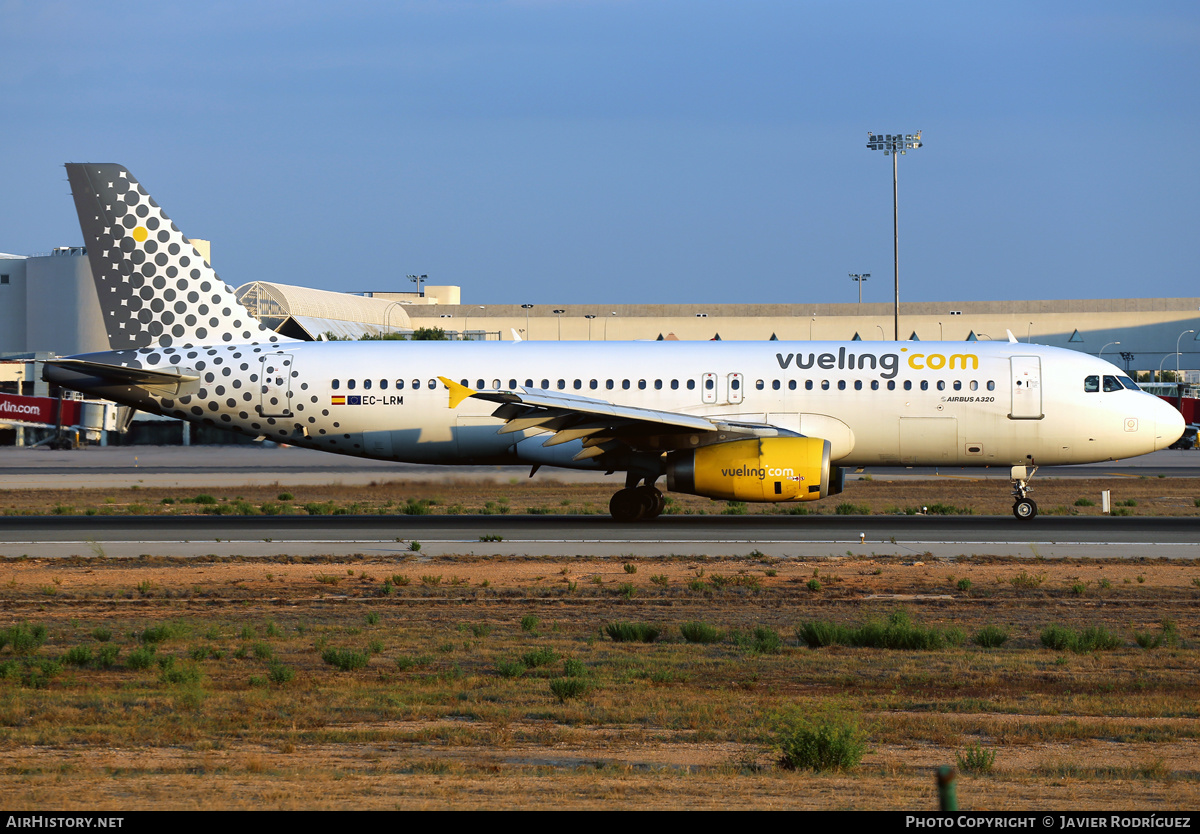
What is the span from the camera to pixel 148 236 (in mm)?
27469

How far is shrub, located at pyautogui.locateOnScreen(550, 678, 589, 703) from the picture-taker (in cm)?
1080

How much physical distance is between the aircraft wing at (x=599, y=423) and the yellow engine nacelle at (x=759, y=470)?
671mm

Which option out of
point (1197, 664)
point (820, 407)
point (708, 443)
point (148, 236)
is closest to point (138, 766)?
point (1197, 664)

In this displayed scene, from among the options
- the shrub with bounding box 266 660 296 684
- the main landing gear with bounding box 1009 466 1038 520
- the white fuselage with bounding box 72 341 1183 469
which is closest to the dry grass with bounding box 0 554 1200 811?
the shrub with bounding box 266 660 296 684

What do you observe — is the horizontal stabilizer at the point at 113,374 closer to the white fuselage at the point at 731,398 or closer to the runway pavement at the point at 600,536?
the white fuselage at the point at 731,398

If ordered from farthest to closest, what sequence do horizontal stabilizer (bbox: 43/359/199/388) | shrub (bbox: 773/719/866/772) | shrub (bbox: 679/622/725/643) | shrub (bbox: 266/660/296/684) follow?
horizontal stabilizer (bbox: 43/359/199/388)
shrub (bbox: 679/622/725/643)
shrub (bbox: 266/660/296/684)
shrub (bbox: 773/719/866/772)

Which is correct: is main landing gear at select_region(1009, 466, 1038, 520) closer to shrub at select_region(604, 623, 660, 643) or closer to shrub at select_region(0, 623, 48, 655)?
shrub at select_region(604, 623, 660, 643)

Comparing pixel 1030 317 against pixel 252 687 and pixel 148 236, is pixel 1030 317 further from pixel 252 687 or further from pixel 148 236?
pixel 252 687

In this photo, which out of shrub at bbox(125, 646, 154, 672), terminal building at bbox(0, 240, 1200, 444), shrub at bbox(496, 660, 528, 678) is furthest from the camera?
terminal building at bbox(0, 240, 1200, 444)

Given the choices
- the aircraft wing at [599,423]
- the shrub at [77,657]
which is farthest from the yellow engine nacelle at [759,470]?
the shrub at [77,657]

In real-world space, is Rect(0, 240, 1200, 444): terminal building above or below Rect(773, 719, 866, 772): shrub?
above

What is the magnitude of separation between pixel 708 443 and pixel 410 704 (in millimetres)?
14984

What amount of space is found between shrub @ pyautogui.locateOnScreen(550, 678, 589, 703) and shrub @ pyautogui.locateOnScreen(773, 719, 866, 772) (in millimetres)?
2795

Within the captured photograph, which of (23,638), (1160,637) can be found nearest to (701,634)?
(1160,637)
